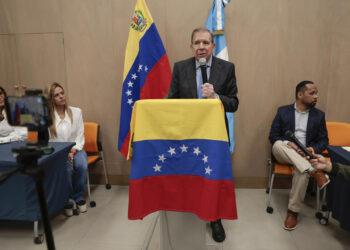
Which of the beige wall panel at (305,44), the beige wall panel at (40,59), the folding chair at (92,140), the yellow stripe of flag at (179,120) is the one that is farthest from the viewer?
the beige wall panel at (40,59)

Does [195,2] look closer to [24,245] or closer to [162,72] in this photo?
[162,72]

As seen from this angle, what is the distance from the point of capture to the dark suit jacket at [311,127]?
2.83 meters

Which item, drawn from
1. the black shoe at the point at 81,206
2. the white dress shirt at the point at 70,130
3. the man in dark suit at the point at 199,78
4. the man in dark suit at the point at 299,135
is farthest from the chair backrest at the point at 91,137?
the man in dark suit at the point at 299,135

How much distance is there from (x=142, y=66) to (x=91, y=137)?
1279mm

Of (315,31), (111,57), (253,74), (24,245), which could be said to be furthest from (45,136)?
(315,31)

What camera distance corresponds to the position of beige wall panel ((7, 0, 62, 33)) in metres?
3.36

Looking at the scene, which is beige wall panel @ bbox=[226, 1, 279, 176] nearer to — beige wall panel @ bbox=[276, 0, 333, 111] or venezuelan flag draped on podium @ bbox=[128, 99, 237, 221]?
beige wall panel @ bbox=[276, 0, 333, 111]

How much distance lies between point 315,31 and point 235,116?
1.53 m

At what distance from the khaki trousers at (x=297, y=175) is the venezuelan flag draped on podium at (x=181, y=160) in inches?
61.1

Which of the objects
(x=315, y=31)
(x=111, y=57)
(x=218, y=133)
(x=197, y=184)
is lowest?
(x=197, y=184)

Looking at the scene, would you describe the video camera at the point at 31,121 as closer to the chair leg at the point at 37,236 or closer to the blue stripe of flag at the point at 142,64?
the chair leg at the point at 37,236

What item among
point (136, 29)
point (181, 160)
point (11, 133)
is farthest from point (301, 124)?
point (11, 133)

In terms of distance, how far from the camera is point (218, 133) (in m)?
1.34

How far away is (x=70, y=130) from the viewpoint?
9.71 feet
